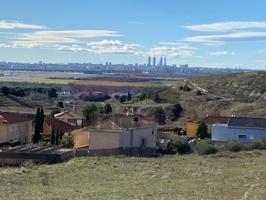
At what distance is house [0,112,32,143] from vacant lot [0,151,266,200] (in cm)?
1727

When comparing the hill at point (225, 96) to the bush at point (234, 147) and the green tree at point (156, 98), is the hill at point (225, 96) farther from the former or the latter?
the bush at point (234, 147)

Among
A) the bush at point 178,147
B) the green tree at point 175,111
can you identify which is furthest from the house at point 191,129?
the green tree at point 175,111

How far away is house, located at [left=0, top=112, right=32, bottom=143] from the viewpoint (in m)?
61.1

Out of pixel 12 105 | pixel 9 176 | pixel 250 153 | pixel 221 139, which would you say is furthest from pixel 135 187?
pixel 12 105

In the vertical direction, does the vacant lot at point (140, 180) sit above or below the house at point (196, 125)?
above

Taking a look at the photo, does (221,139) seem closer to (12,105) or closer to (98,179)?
(98,179)

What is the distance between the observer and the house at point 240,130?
7025 centimetres

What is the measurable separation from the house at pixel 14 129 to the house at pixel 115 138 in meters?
7.14

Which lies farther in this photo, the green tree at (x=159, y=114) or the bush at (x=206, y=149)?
the green tree at (x=159, y=114)

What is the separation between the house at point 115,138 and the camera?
53.9 m

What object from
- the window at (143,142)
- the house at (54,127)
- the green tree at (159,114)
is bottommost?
the green tree at (159,114)

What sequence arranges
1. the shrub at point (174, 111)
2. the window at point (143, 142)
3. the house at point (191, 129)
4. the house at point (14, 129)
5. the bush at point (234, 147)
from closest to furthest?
the bush at point (234, 147)
the window at point (143, 142)
the house at point (14, 129)
the house at point (191, 129)
the shrub at point (174, 111)

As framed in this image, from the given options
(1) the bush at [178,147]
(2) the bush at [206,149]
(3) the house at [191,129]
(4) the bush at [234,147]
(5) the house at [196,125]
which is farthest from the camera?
(5) the house at [196,125]

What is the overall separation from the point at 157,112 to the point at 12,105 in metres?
32.3
